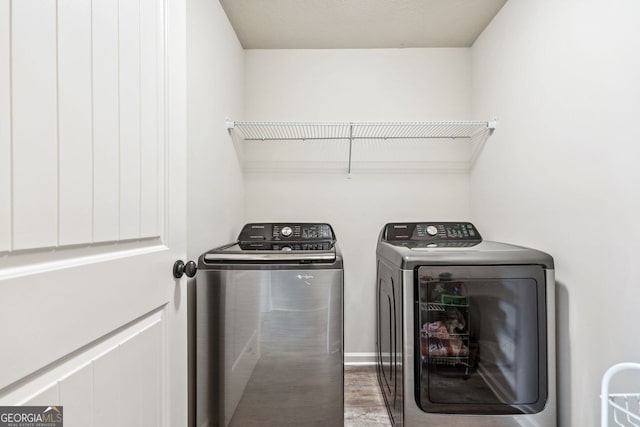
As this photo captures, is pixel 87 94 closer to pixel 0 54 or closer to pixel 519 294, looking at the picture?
pixel 0 54

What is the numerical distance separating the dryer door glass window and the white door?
105 centimetres

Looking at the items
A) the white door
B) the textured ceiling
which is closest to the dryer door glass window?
the white door

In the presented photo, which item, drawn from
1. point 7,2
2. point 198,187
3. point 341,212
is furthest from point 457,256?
point 7,2

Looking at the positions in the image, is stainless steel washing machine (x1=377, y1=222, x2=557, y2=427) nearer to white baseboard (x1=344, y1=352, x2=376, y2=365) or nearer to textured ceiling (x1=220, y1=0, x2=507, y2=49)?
white baseboard (x1=344, y1=352, x2=376, y2=365)

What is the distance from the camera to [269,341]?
1.37 metres

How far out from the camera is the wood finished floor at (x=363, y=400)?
5.27 feet

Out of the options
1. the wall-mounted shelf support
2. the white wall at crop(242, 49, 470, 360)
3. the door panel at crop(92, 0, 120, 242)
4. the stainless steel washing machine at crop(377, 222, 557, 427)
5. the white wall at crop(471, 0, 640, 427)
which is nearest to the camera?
the door panel at crop(92, 0, 120, 242)

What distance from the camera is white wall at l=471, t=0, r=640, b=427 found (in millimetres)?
1044

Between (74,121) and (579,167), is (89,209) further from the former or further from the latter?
(579,167)

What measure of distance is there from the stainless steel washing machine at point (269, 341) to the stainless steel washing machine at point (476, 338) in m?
0.33

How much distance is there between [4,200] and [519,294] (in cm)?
169

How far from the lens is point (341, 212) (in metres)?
2.28

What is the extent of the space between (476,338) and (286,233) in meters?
1.18

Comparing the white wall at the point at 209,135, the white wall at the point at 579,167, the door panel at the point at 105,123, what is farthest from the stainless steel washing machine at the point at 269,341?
the white wall at the point at 579,167
